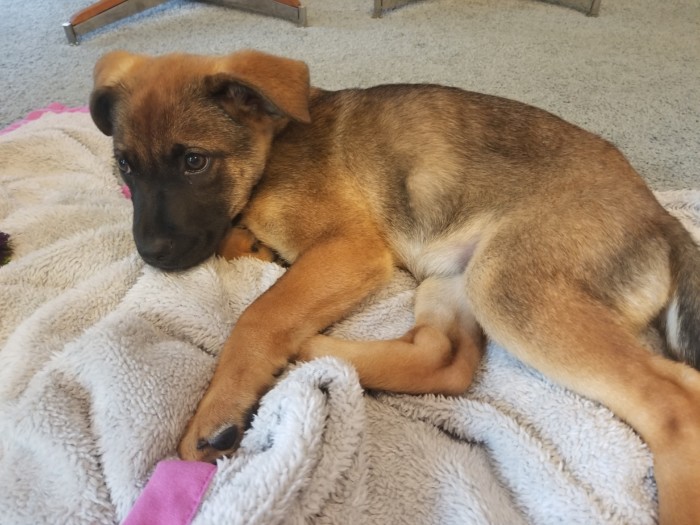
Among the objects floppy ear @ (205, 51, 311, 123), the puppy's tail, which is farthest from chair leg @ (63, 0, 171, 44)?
the puppy's tail

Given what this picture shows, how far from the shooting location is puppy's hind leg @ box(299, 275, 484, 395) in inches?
62.3

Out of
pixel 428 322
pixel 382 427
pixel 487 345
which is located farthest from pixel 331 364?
pixel 487 345

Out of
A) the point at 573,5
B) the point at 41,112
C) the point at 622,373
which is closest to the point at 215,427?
the point at 622,373

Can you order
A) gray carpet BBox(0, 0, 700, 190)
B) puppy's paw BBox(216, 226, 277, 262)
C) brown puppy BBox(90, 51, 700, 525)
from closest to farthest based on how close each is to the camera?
brown puppy BBox(90, 51, 700, 525)
puppy's paw BBox(216, 226, 277, 262)
gray carpet BBox(0, 0, 700, 190)

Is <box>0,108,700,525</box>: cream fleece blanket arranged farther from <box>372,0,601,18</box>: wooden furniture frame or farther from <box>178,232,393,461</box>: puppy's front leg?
<box>372,0,601,18</box>: wooden furniture frame

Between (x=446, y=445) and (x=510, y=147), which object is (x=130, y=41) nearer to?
(x=510, y=147)

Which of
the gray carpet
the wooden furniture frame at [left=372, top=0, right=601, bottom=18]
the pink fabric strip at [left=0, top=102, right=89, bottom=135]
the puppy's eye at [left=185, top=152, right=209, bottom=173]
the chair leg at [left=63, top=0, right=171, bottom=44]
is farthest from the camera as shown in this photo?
the wooden furniture frame at [left=372, top=0, right=601, bottom=18]

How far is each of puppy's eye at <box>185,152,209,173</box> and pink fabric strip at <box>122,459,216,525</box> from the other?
0.82m

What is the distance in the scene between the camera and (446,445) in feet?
4.75

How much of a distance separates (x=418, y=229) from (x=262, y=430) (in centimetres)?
81

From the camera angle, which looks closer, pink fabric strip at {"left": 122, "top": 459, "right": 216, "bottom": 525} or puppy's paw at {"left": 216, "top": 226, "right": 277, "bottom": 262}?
pink fabric strip at {"left": 122, "top": 459, "right": 216, "bottom": 525}

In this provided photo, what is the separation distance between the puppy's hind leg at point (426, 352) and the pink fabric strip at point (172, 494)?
1.55 ft

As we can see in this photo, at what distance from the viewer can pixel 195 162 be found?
1.72 meters

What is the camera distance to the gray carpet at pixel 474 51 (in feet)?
10.4
